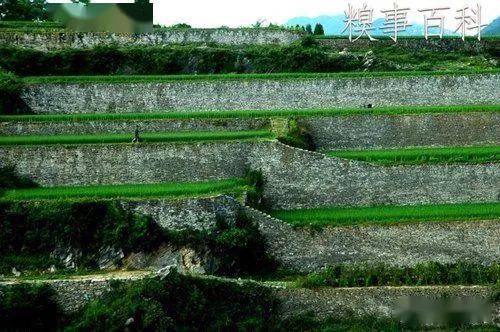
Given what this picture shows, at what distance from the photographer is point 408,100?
146 feet

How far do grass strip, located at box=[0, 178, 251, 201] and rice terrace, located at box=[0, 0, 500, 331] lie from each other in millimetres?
120

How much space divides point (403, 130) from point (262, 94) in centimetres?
777

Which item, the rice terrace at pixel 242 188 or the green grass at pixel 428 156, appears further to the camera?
the green grass at pixel 428 156

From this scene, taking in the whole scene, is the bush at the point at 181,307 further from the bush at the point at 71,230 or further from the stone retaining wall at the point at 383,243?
the stone retaining wall at the point at 383,243

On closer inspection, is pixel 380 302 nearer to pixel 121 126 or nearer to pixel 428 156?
pixel 428 156

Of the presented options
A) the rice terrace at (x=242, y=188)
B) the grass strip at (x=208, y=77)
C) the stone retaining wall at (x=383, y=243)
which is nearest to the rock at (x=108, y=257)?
the rice terrace at (x=242, y=188)

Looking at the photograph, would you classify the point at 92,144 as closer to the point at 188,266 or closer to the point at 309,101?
the point at 188,266

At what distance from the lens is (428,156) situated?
116ft

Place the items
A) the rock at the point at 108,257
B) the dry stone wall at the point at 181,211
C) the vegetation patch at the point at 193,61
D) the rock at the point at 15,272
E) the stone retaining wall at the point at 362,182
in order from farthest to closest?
1. the vegetation patch at the point at 193,61
2. the stone retaining wall at the point at 362,182
3. the dry stone wall at the point at 181,211
4. the rock at the point at 108,257
5. the rock at the point at 15,272

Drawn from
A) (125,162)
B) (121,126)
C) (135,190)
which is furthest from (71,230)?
(121,126)

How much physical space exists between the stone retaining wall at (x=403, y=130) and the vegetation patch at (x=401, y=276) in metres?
11.8

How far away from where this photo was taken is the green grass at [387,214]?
100 feet

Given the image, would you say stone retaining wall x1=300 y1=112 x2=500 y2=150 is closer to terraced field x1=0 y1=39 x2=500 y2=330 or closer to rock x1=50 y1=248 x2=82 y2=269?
terraced field x1=0 y1=39 x2=500 y2=330

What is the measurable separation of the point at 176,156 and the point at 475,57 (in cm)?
2448
